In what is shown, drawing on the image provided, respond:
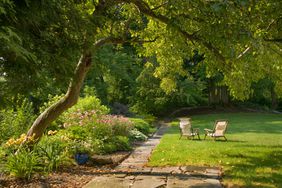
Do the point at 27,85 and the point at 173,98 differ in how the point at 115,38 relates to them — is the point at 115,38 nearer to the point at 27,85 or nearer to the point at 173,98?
the point at 27,85

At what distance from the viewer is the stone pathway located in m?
7.59

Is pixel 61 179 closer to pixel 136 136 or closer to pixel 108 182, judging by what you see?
pixel 108 182

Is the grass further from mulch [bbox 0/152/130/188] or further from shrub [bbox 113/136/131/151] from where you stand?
mulch [bbox 0/152/130/188]

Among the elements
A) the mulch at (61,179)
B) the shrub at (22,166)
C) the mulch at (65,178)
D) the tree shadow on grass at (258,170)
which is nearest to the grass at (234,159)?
the tree shadow on grass at (258,170)

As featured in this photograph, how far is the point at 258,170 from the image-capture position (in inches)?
356

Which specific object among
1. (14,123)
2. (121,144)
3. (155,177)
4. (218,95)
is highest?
(218,95)

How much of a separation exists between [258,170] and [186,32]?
12.5 ft

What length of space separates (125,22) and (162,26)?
1173 mm

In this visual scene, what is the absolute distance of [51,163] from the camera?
8.75m

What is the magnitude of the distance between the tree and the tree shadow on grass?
80.0 inches

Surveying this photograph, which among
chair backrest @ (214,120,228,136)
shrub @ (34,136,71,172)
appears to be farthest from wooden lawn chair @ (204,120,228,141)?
shrub @ (34,136,71,172)

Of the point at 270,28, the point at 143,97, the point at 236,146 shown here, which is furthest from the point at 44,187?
the point at 143,97

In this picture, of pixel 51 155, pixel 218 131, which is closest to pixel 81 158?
pixel 51 155

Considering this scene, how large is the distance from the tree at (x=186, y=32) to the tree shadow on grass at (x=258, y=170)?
2032 mm
